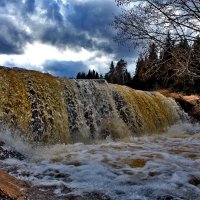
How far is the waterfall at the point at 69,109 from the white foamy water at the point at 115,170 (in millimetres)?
1005

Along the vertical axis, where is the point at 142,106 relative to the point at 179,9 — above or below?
below

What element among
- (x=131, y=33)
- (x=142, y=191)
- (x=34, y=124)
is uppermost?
(x=131, y=33)

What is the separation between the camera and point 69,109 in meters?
12.5

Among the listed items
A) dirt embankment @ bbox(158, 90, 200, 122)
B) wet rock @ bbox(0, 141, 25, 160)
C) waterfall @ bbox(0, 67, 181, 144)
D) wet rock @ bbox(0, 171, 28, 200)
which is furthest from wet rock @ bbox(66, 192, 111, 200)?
dirt embankment @ bbox(158, 90, 200, 122)

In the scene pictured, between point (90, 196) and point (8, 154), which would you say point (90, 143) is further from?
point (90, 196)

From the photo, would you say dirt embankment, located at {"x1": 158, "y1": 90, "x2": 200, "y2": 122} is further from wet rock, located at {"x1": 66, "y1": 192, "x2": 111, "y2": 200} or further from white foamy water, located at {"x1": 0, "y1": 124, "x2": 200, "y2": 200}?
wet rock, located at {"x1": 66, "y1": 192, "x2": 111, "y2": 200}

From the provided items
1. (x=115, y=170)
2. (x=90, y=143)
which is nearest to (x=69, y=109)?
(x=90, y=143)

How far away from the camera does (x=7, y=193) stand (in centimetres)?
448

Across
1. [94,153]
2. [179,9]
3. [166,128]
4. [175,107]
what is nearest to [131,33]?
[179,9]

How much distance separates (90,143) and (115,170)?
195 inches

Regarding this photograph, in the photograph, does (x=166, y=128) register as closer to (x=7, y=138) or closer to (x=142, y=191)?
(x=7, y=138)

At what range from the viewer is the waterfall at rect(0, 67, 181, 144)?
10648 millimetres

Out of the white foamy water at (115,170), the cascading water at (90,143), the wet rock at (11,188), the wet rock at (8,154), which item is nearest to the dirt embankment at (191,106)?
the cascading water at (90,143)

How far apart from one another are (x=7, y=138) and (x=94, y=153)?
204 cm
